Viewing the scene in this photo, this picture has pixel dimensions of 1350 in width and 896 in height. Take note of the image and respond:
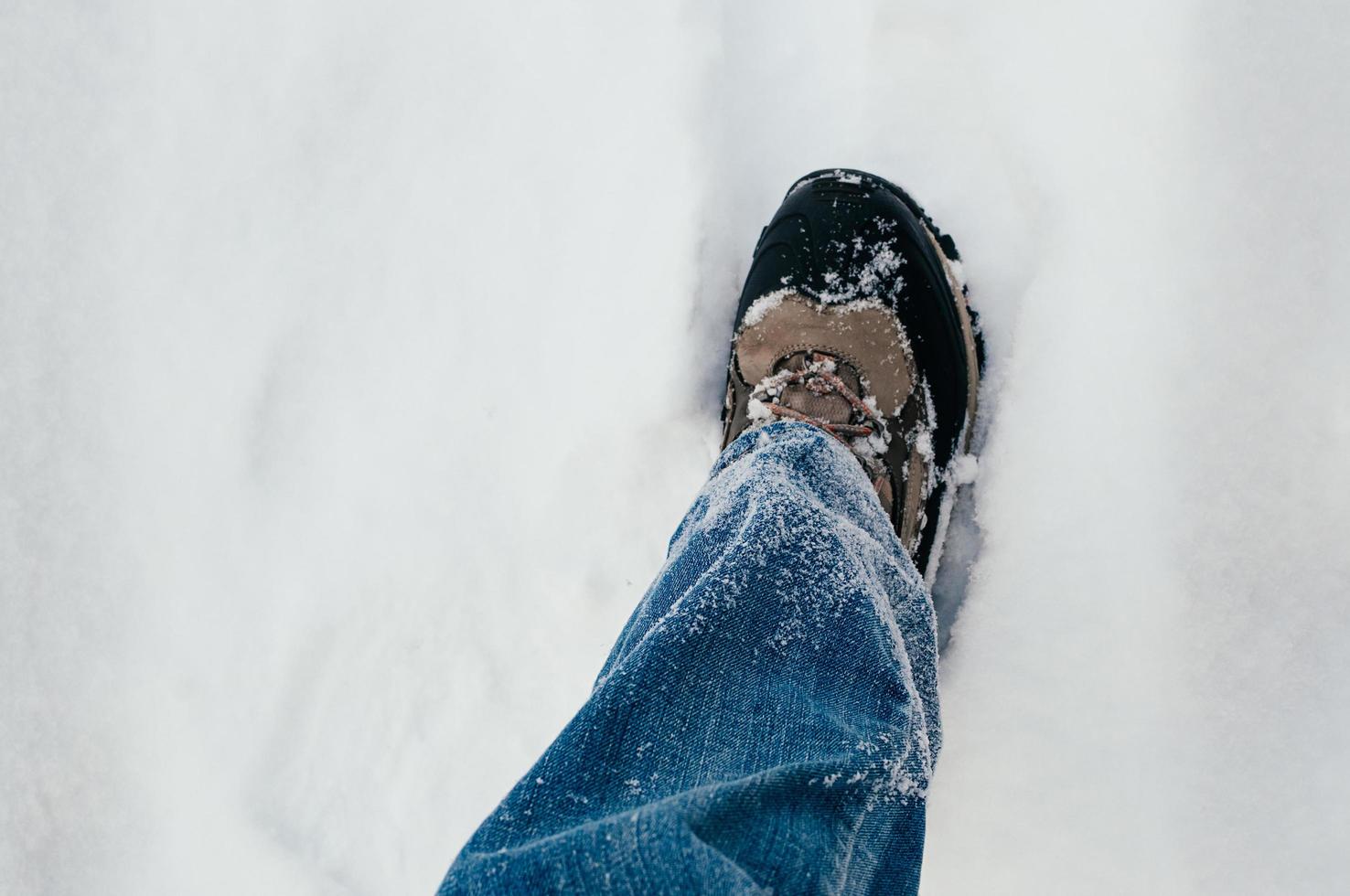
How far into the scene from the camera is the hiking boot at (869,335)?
1.06 m

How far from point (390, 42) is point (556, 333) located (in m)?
0.47

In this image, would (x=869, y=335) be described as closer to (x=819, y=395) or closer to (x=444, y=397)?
(x=819, y=395)

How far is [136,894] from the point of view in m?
1.22

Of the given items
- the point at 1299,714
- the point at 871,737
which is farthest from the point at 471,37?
the point at 1299,714

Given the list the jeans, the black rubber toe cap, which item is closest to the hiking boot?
the black rubber toe cap

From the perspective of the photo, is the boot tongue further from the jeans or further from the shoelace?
the jeans

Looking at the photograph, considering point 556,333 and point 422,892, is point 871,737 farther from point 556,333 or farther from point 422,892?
point 422,892

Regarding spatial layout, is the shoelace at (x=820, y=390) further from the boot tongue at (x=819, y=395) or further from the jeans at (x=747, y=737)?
the jeans at (x=747, y=737)

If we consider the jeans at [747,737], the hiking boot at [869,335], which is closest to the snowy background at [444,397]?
the hiking boot at [869,335]

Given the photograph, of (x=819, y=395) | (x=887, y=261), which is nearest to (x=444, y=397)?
(x=819, y=395)

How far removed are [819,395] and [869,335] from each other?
110 millimetres

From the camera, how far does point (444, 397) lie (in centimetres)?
113

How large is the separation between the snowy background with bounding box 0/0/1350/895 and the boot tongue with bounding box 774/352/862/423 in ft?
0.40

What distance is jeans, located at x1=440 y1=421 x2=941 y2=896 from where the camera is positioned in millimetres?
482
